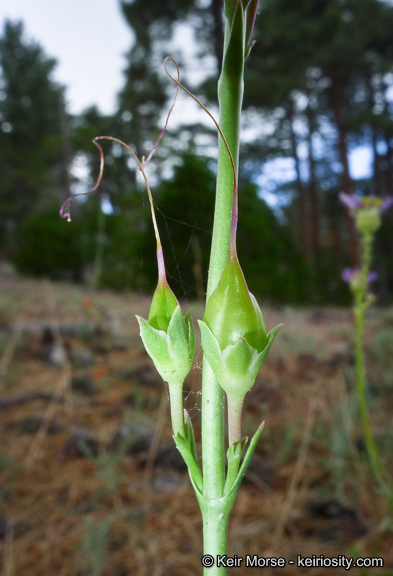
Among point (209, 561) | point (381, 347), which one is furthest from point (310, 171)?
point (209, 561)

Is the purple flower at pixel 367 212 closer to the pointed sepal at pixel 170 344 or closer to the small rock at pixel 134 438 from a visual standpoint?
the small rock at pixel 134 438

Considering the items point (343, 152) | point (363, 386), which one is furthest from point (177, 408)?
point (343, 152)

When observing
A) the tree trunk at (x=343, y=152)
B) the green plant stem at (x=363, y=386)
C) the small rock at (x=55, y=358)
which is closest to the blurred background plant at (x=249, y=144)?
the tree trunk at (x=343, y=152)

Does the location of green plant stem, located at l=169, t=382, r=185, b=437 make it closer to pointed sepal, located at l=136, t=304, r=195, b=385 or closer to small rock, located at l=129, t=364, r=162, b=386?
pointed sepal, located at l=136, t=304, r=195, b=385

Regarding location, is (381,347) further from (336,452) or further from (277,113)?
(277,113)

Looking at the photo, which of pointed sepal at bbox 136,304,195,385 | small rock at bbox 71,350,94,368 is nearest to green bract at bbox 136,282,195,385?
pointed sepal at bbox 136,304,195,385

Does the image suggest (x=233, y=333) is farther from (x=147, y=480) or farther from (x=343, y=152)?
(x=343, y=152)
